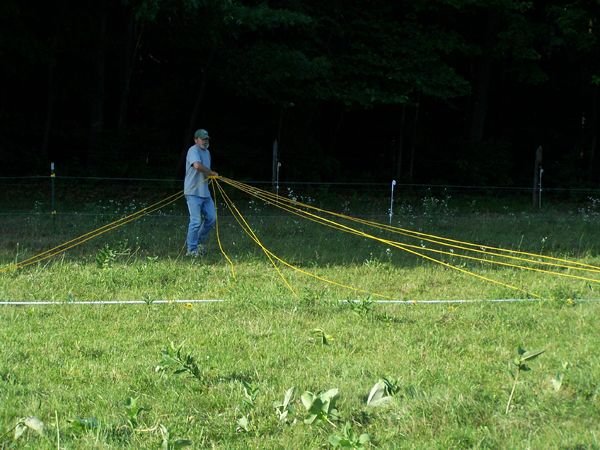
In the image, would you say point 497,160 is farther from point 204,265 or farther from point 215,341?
point 215,341

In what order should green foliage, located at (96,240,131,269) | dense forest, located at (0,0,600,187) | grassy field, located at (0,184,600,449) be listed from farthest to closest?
dense forest, located at (0,0,600,187) → green foliage, located at (96,240,131,269) → grassy field, located at (0,184,600,449)

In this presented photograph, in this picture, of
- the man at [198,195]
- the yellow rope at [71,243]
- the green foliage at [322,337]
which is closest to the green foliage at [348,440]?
the green foliage at [322,337]

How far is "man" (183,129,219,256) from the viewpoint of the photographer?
10438 mm

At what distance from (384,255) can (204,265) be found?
2560 millimetres

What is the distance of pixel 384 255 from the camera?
10.6 metres

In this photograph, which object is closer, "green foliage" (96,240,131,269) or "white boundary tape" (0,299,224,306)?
"white boundary tape" (0,299,224,306)

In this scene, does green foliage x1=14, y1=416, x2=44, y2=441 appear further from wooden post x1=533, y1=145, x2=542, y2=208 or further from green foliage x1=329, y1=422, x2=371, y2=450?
wooden post x1=533, y1=145, x2=542, y2=208

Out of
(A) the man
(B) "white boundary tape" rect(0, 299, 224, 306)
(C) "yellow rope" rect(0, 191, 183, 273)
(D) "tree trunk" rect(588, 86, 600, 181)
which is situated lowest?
(B) "white boundary tape" rect(0, 299, 224, 306)

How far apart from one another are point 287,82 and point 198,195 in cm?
977

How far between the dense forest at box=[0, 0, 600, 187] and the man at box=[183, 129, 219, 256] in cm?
649

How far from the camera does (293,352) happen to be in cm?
584

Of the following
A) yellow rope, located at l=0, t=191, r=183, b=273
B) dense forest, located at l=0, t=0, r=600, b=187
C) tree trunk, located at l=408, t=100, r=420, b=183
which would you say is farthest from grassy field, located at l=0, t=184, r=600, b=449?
tree trunk, located at l=408, t=100, r=420, b=183

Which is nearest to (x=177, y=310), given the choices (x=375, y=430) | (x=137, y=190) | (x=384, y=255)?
(x=375, y=430)

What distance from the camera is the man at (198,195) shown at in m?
10.4
